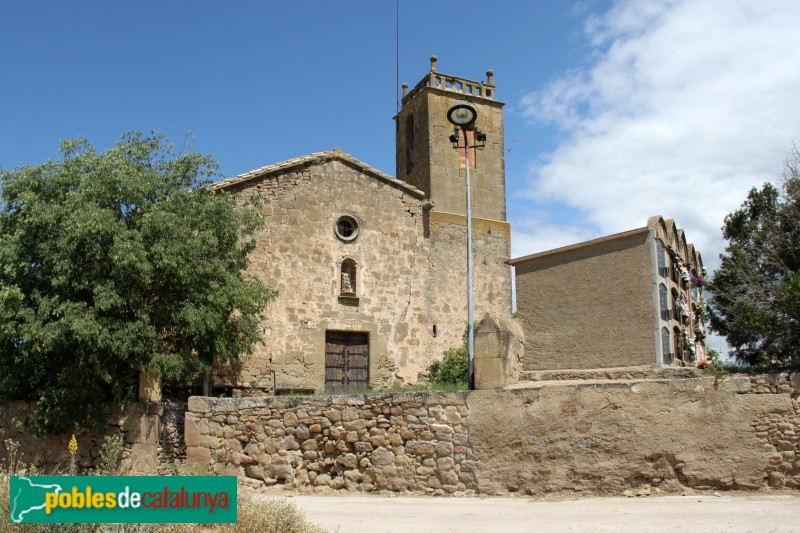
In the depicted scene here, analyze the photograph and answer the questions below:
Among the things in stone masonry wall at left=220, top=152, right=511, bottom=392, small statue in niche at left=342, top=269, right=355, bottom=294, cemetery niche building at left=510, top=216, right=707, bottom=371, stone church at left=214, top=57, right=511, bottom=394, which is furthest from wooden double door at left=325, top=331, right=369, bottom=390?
cemetery niche building at left=510, top=216, right=707, bottom=371

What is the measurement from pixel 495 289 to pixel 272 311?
259 inches

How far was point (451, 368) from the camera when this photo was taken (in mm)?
18781

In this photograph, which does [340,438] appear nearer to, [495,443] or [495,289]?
[495,443]

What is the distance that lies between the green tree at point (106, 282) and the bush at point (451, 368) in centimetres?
572

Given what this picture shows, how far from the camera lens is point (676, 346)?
1309cm

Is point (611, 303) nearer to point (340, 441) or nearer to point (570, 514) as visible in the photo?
point (570, 514)

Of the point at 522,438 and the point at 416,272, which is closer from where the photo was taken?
the point at 522,438

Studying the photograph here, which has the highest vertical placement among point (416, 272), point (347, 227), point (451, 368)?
point (347, 227)

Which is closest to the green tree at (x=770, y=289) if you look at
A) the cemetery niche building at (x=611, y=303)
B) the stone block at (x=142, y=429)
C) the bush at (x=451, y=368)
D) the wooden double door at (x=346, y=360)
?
the cemetery niche building at (x=611, y=303)

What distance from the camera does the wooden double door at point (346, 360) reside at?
18.2 metres

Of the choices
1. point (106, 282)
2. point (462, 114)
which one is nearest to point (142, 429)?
point (106, 282)

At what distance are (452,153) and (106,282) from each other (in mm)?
11319

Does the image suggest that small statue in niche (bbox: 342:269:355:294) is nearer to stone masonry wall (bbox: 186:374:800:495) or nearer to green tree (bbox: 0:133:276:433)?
green tree (bbox: 0:133:276:433)

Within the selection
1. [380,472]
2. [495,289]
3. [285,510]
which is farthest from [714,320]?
[285,510]
